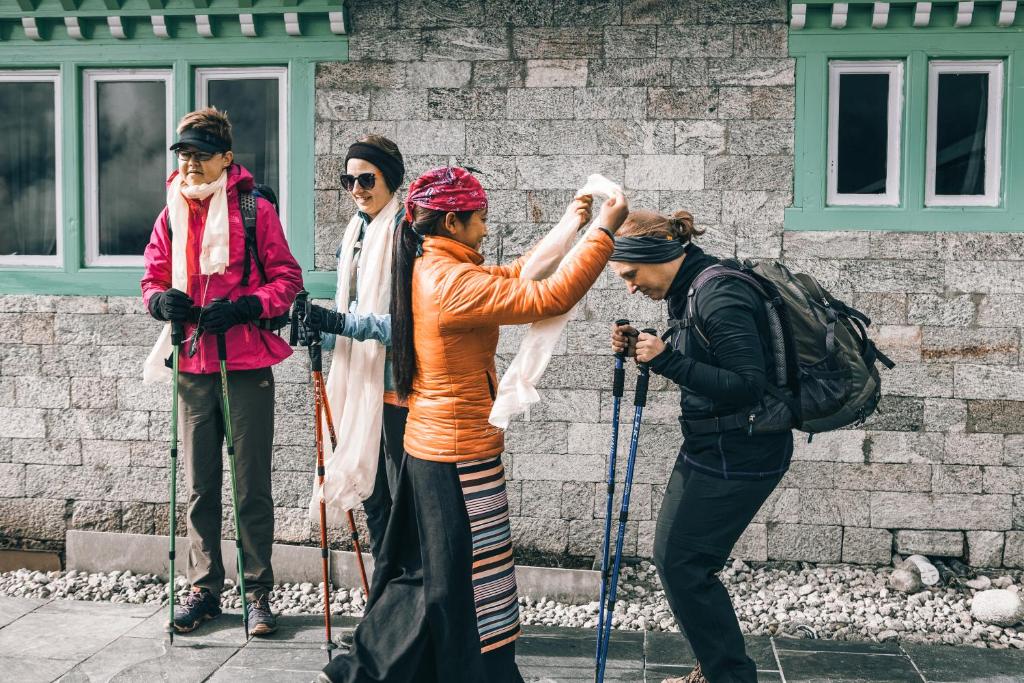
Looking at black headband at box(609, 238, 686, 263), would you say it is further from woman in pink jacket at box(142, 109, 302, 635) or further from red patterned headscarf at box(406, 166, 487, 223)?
woman in pink jacket at box(142, 109, 302, 635)

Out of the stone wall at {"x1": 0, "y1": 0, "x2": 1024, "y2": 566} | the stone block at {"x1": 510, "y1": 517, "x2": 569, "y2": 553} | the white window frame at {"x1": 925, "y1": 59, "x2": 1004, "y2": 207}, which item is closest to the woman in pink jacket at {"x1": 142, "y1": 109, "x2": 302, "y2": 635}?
the stone wall at {"x1": 0, "y1": 0, "x2": 1024, "y2": 566}

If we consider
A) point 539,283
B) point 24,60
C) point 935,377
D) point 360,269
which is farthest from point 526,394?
point 24,60

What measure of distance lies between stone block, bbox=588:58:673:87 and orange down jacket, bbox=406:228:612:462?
2.31m

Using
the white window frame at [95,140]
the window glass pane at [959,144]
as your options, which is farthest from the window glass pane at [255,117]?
the window glass pane at [959,144]

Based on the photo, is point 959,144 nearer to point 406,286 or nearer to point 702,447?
point 702,447

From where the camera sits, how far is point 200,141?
5.02 m

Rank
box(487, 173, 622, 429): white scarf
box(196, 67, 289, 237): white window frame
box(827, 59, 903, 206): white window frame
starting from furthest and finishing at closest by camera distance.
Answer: box(196, 67, 289, 237): white window frame, box(827, 59, 903, 206): white window frame, box(487, 173, 622, 429): white scarf

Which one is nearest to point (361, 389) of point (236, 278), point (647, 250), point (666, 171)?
point (236, 278)

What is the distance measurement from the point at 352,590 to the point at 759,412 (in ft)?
9.99

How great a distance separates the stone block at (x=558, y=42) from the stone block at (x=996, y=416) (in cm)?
285

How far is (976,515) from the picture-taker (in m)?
5.96

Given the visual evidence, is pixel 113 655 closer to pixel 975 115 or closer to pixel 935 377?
pixel 935 377

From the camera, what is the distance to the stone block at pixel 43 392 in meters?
6.45

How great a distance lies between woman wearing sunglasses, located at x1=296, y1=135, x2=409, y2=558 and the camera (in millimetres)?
4773
